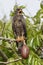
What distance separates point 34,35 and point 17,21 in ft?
1.30

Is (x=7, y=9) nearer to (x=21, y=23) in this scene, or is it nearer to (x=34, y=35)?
(x=34, y=35)

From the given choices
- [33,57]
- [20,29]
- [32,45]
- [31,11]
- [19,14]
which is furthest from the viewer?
[31,11]

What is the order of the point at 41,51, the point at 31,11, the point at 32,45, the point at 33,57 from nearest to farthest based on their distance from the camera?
the point at 33,57, the point at 32,45, the point at 41,51, the point at 31,11

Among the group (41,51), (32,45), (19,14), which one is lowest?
(41,51)

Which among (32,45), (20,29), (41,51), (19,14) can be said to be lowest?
(41,51)

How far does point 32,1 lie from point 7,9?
33cm

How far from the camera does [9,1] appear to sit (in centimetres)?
339

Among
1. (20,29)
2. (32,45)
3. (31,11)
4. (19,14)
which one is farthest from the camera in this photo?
(31,11)

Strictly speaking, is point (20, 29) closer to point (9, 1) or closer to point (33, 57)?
point (33, 57)

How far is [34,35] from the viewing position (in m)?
1.99

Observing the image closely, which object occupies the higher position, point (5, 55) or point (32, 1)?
point (32, 1)

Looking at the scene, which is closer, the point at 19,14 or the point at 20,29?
the point at 19,14

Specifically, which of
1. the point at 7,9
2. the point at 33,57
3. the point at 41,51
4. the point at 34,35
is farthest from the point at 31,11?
the point at 33,57

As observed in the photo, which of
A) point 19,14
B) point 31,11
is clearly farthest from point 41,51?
point 31,11
